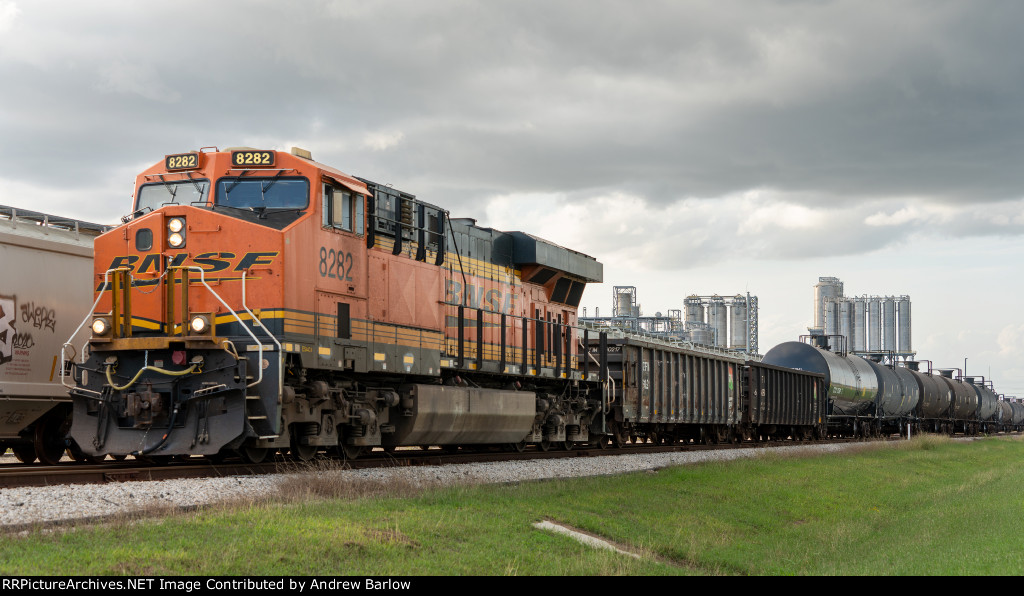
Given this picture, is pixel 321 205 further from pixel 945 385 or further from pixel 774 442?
pixel 945 385

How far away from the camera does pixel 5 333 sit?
14664 mm

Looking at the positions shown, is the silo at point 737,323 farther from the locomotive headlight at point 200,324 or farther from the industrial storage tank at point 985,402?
the locomotive headlight at point 200,324

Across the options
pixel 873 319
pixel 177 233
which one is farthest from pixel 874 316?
pixel 177 233

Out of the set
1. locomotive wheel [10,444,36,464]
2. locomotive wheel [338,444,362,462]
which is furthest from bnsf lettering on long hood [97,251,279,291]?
locomotive wheel [10,444,36,464]

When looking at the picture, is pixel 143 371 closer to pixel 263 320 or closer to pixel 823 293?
pixel 263 320

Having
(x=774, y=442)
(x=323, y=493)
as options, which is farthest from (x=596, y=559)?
(x=774, y=442)

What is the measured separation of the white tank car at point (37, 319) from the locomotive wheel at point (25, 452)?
0.7 inches

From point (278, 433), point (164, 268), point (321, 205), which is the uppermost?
point (321, 205)

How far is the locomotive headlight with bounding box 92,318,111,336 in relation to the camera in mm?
13039

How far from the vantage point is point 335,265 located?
1404 cm

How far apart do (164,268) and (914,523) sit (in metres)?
11.7

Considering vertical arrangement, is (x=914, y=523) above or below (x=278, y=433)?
below

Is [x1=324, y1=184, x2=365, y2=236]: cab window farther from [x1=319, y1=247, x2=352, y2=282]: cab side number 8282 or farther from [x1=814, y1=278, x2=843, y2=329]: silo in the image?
[x1=814, y1=278, x2=843, y2=329]: silo
